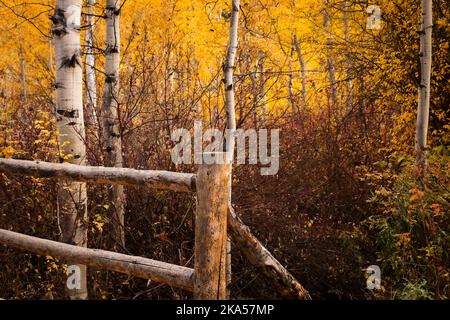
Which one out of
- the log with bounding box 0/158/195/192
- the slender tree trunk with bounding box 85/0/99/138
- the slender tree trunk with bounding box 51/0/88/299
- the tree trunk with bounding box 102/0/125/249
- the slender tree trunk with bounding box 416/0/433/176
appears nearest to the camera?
the log with bounding box 0/158/195/192

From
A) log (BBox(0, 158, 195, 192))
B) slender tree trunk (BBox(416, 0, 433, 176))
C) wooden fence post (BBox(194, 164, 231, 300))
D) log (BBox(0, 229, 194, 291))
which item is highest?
slender tree trunk (BBox(416, 0, 433, 176))

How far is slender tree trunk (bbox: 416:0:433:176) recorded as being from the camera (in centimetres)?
557

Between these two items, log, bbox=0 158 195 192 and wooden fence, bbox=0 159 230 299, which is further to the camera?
log, bbox=0 158 195 192

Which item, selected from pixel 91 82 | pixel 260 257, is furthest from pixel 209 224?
pixel 91 82

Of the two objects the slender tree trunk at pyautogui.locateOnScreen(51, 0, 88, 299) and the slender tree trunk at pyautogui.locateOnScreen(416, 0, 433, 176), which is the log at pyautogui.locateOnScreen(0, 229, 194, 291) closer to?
the slender tree trunk at pyautogui.locateOnScreen(51, 0, 88, 299)

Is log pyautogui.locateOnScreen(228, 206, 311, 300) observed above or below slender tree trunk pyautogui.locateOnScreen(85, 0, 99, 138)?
below

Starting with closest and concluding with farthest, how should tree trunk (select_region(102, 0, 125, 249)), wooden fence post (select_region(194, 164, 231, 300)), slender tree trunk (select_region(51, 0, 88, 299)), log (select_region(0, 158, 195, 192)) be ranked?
1. wooden fence post (select_region(194, 164, 231, 300))
2. log (select_region(0, 158, 195, 192))
3. slender tree trunk (select_region(51, 0, 88, 299))
4. tree trunk (select_region(102, 0, 125, 249))

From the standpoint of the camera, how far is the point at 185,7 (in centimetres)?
1350

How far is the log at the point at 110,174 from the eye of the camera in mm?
2506

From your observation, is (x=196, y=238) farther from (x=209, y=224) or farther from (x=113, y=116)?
(x=113, y=116)

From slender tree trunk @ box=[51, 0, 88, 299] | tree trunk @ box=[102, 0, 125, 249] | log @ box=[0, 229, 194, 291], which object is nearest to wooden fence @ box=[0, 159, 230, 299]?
log @ box=[0, 229, 194, 291]

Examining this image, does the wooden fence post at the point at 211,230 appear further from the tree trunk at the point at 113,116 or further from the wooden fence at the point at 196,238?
the tree trunk at the point at 113,116

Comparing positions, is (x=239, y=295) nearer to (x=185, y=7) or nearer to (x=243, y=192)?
(x=243, y=192)
